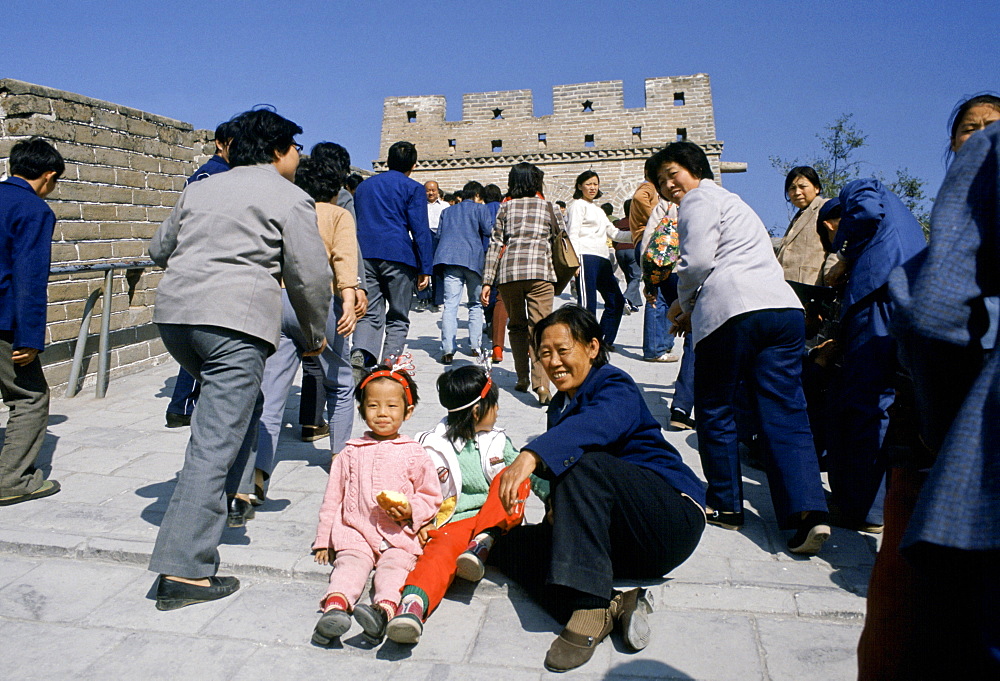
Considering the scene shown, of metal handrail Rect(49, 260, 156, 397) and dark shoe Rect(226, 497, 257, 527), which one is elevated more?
metal handrail Rect(49, 260, 156, 397)

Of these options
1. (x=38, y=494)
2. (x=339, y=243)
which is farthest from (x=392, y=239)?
(x=38, y=494)

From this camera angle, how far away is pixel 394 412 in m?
3.35

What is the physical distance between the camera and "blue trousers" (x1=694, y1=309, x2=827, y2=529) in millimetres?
3436

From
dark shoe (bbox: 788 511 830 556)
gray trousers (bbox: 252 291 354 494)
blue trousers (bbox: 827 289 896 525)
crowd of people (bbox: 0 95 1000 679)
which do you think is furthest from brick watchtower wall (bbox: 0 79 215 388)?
blue trousers (bbox: 827 289 896 525)

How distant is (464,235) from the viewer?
26.6 feet

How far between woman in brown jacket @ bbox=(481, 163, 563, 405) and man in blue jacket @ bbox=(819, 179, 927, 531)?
111 inches

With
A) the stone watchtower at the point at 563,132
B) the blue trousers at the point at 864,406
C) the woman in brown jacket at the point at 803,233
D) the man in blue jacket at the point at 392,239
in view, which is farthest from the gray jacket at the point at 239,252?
the stone watchtower at the point at 563,132

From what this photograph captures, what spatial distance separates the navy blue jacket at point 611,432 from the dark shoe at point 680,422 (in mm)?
2583

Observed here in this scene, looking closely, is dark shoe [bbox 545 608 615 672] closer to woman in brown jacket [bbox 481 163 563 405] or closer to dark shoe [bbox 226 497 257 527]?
dark shoe [bbox 226 497 257 527]

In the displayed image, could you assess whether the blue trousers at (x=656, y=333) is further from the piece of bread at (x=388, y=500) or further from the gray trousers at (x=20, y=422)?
the gray trousers at (x=20, y=422)

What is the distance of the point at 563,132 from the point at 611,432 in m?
24.1

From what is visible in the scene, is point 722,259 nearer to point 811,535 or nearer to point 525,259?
point 811,535

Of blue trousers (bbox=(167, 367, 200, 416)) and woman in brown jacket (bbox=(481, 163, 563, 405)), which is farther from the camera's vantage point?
woman in brown jacket (bbox=(481, 163, 563, 405))

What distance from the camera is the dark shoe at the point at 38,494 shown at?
3.96 metres
